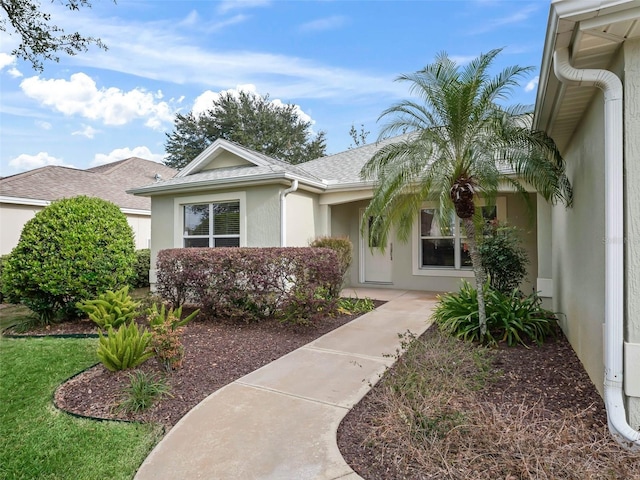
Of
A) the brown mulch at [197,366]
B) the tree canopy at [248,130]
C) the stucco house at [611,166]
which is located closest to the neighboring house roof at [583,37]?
the stucco house at [611,166]

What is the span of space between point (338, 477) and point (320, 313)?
4.22m

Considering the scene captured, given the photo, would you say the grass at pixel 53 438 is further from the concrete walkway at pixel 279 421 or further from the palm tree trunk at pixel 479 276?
the palm tree trunk at pixel 479 276

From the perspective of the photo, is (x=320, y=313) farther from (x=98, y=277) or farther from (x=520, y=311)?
(x=98, y=277)

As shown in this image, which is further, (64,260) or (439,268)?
(439,268)

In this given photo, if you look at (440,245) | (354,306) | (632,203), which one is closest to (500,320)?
(354,306)

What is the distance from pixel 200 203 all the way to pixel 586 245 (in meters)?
9.10

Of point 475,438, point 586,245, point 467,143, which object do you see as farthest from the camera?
point 467,143

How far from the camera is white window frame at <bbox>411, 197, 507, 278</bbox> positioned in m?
9.70

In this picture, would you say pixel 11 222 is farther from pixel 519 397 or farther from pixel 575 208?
pixel 575 208

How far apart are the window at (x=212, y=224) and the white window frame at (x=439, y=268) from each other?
16.9 ft

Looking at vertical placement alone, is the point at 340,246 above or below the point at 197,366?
above

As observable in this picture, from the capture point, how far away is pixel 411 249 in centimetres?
1097

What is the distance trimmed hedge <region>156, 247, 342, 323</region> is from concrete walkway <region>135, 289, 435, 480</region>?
1.13 meters

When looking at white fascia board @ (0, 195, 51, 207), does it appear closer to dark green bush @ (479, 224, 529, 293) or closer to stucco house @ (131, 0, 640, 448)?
stucco house @ (131, 0, 640, 448)
